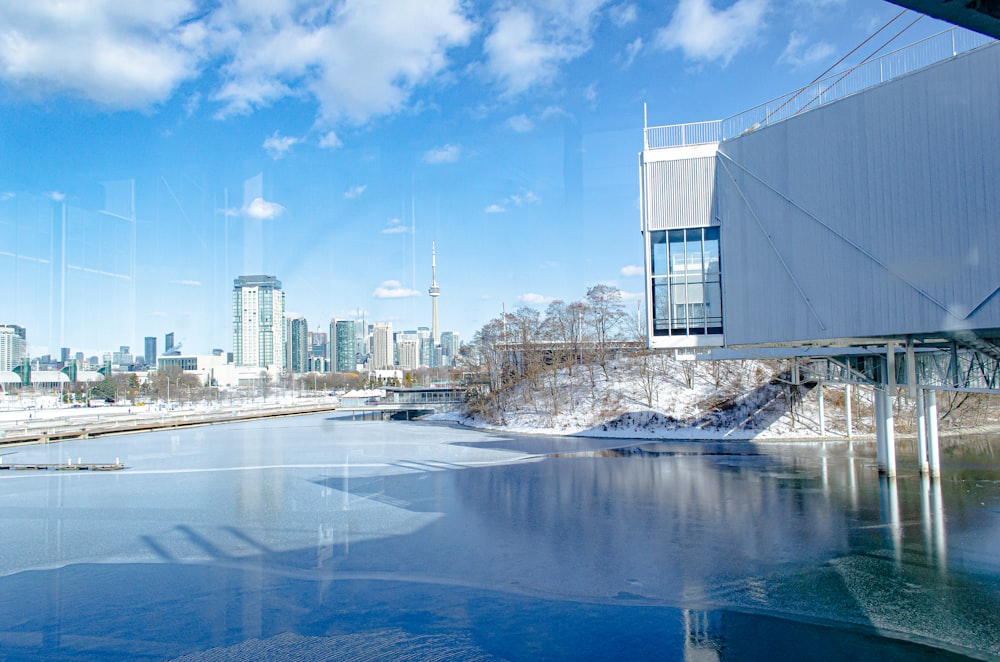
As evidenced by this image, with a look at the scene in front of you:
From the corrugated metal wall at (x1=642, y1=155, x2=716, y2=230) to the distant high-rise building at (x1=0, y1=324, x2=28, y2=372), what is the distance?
37266mm

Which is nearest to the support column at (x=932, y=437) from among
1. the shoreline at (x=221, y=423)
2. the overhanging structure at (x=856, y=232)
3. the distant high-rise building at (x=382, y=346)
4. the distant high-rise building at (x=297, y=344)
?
the overhanging structure at (x=856, y=232)

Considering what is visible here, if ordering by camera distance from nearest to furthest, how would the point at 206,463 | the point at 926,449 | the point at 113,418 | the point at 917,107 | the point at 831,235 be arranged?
the point at 917,107, the point at 831,235, the point at 926,449, the point at 206,463, the point at 113,418

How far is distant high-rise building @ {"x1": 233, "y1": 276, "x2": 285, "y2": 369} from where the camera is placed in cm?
4288

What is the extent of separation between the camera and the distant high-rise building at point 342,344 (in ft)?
363

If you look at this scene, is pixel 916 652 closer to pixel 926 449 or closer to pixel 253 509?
pixel 253 509

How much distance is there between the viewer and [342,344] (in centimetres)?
11231

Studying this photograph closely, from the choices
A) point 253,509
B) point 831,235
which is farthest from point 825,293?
point 253,509

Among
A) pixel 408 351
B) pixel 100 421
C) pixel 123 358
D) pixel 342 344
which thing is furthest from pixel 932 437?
pixel 408 351

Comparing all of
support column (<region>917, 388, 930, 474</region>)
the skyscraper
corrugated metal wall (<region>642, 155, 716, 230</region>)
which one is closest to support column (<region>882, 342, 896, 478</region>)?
support column (<region>917, 388, 930, 474</region>)

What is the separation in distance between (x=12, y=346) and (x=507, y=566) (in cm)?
4577

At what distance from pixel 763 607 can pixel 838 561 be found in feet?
9.06

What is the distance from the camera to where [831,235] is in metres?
14.7

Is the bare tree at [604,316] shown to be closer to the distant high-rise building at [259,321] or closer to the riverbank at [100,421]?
the distant high-rise building at [259,321]

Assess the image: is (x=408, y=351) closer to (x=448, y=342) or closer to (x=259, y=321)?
(x=448, y=342)
